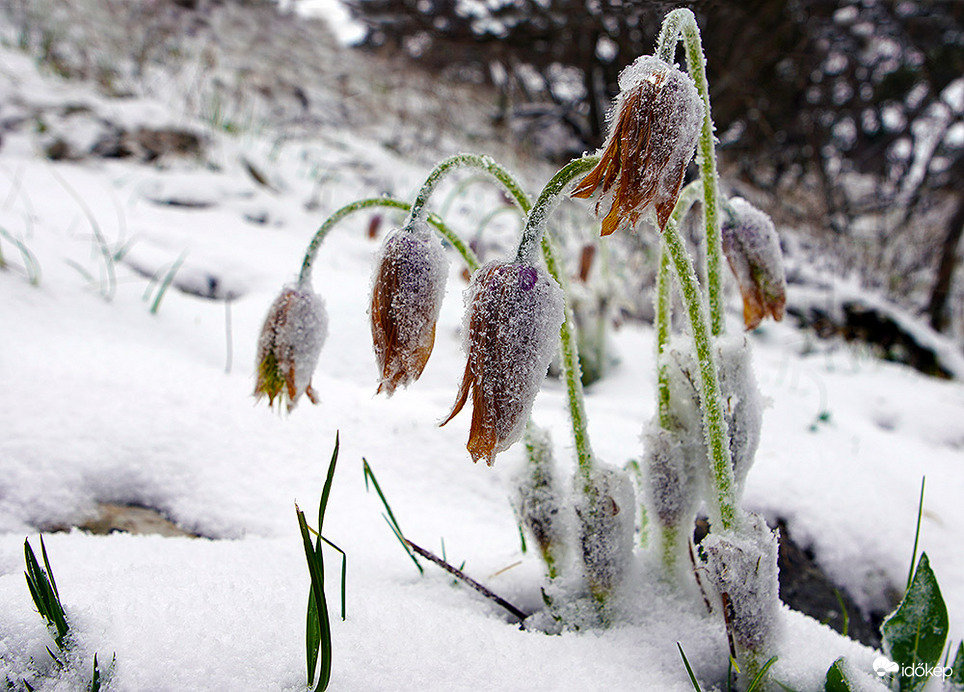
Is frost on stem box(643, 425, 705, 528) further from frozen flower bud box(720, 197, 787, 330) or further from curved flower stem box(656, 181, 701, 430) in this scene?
frozen flower bud box(720, 197, 787, 330)

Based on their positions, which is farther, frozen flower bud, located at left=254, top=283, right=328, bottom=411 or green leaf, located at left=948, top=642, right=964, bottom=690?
frozen flower bud, located at left=254, top=283, right=328, bottom=411

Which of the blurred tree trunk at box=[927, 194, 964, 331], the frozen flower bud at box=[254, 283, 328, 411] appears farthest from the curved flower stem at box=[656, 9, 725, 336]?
the blurred tree trunk at box=[927, 194, 964, 331]

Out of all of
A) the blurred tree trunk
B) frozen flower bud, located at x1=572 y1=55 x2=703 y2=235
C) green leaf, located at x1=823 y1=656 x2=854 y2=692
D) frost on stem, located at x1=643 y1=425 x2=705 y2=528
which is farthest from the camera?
the blurred tree trunk

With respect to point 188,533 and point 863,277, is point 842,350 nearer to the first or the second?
point 863,277

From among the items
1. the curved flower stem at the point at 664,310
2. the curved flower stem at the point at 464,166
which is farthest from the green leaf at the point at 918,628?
the curved flower stem at the point at 464,166

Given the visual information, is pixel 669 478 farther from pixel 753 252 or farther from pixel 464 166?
pixel 464 166

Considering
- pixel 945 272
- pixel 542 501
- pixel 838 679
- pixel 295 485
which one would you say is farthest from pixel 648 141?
pixel 945 272

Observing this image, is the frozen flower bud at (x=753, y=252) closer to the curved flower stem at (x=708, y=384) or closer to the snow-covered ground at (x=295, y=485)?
→ the curved flower stem at (x=708, y=384)

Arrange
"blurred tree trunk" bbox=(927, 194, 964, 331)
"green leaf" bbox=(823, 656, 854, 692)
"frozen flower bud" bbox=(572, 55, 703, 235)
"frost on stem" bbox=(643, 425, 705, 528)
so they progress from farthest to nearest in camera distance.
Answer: "blurred tree trunk" bbox=(927, 194, 964, 331), "frost on stem" bbox=(643, 425, 705, 528), "green leaf" bbox=(823, 656, 854, 692), "frozen flower bud" bbox=(572, 55, 703, 235)
